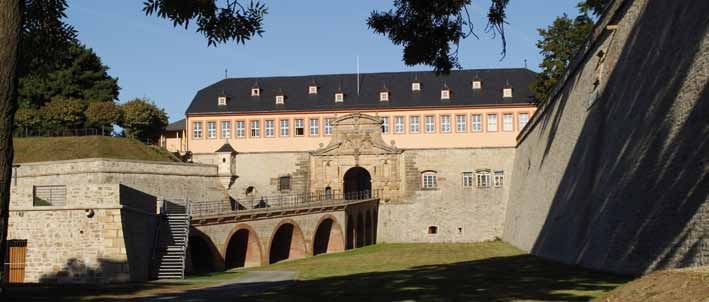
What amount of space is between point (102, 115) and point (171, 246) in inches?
1208

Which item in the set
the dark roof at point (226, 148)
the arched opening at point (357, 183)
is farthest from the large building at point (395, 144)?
the dark roof at point (226, 148)

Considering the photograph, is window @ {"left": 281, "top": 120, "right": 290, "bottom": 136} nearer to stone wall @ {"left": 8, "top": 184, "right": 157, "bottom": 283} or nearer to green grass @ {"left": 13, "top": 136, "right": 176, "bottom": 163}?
green grass @ {"left": 13, "top": 136, "right": 176, "bottom": 163}

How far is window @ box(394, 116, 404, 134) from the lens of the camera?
212 ft

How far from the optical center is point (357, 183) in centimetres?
6850

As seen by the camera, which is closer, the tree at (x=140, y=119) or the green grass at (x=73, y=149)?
the green grass at (x=73, y=149)

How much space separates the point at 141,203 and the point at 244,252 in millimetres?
11765

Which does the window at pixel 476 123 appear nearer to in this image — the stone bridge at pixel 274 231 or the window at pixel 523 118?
the window at pixel 523 118

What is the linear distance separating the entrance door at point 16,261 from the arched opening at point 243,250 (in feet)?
42.7

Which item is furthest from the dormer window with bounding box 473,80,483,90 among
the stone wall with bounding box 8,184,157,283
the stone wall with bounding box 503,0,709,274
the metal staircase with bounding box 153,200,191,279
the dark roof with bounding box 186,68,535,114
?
the stone wall with bounding box 8,184,157,283

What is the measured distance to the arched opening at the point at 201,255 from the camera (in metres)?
36.4

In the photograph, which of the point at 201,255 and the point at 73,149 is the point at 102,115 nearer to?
the point at 73,149

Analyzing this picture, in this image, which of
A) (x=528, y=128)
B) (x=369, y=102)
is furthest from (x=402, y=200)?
(x=528, y=128)

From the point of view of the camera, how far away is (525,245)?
1515 inches

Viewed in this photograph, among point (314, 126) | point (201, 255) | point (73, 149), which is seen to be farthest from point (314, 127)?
point (201, 255)
